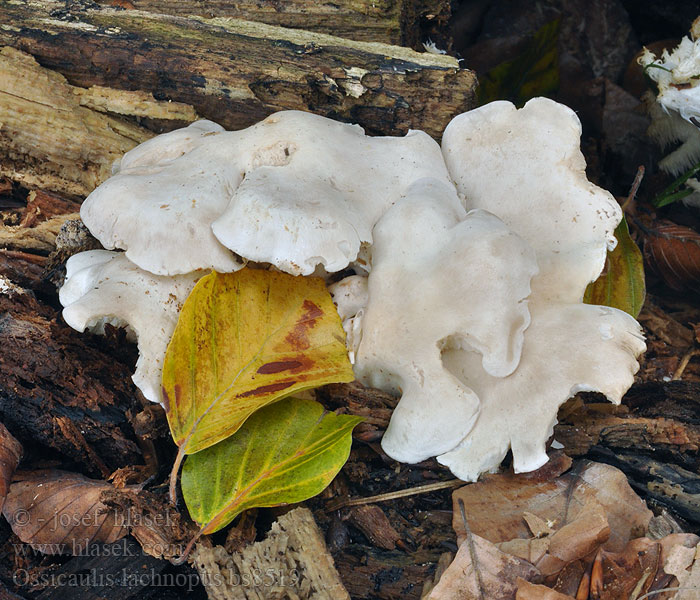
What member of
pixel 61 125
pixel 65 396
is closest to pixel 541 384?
pixel 65 396

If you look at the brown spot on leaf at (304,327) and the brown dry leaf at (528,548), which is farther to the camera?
the brown spot on leaf at (304,327)

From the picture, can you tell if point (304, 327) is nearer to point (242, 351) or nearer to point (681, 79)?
point (242, 351)

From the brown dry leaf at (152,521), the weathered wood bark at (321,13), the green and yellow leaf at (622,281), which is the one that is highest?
the weathered wood bark at (321,13)

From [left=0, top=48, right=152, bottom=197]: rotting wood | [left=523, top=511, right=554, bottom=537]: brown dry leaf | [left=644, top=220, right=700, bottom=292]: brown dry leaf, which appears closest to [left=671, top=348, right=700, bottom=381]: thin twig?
[left=644, top=220, right=700, bottom=292]: brown dry leaf

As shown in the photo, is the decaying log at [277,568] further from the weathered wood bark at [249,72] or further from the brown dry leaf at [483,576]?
the weathered wood bark at [249,72]

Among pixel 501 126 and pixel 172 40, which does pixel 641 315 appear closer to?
pixel 501 126

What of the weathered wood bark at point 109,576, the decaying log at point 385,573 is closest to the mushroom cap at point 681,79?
the decaying log at point 385,573

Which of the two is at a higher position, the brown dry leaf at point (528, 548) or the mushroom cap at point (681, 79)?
the mushroom cap at point (681, 79)

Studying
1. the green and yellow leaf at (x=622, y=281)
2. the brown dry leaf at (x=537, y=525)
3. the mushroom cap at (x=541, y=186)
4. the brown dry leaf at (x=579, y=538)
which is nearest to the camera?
the brown dry leaf at (x=579, y=538)

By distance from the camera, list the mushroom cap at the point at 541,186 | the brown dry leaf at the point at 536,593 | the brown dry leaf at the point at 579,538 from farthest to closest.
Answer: the mushroom cap at the point at 541,186 < the brown dry leaf at the point at 579,538 < the brown dry leaf at the point at 536,593
